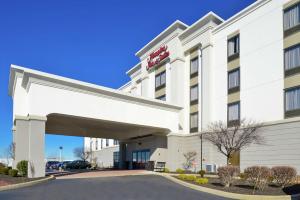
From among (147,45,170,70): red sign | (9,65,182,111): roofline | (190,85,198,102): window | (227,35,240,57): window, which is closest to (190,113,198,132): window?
(190,85,198,102): window

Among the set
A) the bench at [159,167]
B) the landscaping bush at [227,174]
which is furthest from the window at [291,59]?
the bench at [159,167]

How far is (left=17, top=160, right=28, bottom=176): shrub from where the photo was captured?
25.3 meters

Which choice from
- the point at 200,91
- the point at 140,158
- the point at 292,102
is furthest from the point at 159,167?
the point at 292,102

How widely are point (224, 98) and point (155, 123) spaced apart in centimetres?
806

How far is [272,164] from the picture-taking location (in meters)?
28.6

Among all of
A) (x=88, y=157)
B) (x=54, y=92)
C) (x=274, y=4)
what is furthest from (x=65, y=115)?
(x=88, y=157)

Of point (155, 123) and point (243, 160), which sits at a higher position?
point (155, 123)

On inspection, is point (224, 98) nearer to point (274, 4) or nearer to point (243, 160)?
point (243, 160)

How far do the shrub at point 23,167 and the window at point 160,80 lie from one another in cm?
2397

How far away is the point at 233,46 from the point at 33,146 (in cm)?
2240

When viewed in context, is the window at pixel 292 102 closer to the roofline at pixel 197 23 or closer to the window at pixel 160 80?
the roofline at pixel 197 23

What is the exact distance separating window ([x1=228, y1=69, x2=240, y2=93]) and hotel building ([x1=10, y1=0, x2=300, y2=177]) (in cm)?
11

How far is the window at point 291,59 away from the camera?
1088 inches

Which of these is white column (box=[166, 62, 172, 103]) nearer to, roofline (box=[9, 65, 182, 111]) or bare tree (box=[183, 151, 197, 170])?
roofline (box=[9, 65, 182, 111])
